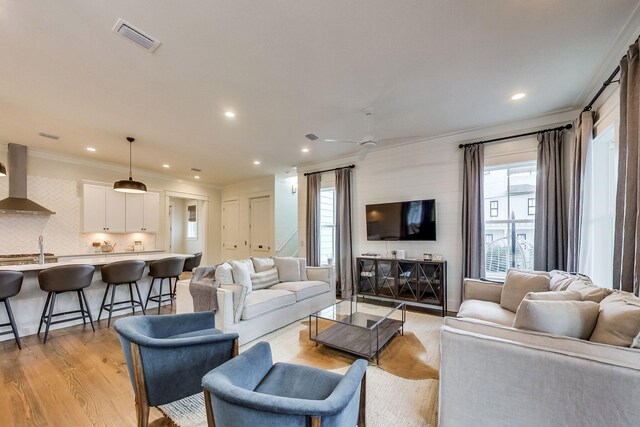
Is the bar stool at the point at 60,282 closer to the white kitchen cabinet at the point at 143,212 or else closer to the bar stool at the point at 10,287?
the bar stool at the point at 10,287

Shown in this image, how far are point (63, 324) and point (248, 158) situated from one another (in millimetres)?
3931

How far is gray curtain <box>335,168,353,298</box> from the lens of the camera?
17.5 feet

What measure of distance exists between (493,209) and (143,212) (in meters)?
7.49

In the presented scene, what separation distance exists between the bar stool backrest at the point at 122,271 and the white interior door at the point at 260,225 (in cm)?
371

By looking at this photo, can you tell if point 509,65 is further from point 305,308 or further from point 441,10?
point 305,308

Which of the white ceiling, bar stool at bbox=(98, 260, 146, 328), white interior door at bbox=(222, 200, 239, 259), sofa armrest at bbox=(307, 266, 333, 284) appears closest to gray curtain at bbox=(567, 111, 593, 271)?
the white ceiling

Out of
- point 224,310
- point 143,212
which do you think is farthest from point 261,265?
point 143,212

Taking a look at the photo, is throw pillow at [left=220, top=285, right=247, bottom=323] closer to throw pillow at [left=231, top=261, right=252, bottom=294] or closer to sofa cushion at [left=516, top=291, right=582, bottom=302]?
throw pillow at [left=231, top=261, right=252, bottom=294]

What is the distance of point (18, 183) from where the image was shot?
15.7ft

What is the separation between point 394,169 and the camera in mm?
5008

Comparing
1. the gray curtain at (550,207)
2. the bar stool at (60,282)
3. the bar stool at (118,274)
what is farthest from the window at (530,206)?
the bar stool at (60,282)

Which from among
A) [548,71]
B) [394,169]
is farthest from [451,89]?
[394,169]

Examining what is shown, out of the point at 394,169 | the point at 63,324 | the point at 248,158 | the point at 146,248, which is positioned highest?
the point at 248,158

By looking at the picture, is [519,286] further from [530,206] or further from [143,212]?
[143,212]
